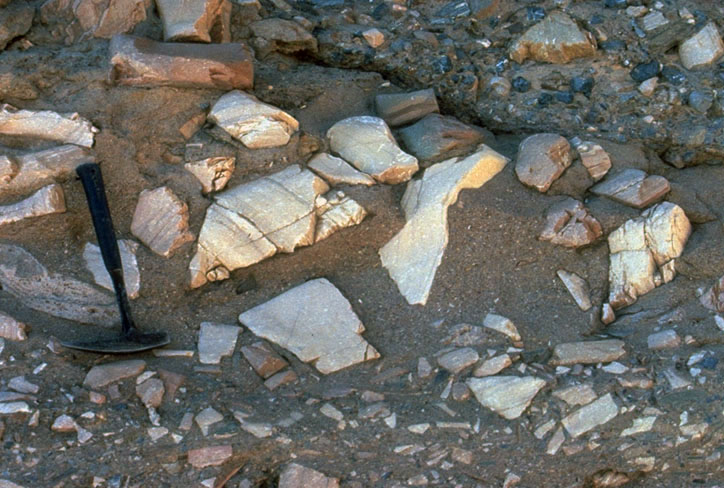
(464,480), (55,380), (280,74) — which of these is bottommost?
(464,480)

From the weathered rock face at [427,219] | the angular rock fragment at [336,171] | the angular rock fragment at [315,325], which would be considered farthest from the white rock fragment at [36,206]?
the weathered rock face at [427,219]

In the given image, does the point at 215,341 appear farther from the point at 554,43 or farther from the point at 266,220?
the point at 554,43

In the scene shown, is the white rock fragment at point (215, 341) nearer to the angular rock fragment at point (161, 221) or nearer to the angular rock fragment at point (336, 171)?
the angular rock fragment at point (161, 221)

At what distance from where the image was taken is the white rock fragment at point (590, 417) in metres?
2.44

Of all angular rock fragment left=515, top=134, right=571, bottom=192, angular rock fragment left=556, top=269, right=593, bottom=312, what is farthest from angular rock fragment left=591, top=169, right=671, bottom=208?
angular rock fragment left=556, top=269, right=593, bottom=312

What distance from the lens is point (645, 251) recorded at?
282 cm

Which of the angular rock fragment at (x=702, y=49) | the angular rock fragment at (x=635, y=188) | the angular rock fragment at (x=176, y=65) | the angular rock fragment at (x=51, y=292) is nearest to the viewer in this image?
the angular rock fragment at (x=51, y=292)

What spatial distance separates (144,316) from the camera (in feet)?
8.95

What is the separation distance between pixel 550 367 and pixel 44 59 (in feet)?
6.63

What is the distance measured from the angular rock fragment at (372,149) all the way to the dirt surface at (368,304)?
5 cm

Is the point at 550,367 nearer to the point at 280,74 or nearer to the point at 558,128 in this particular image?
the point at 558,128

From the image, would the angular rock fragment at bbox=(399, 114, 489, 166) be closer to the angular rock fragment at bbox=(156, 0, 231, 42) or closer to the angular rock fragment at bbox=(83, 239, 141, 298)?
the angular rock fragment at bbox=(156, 0, 231, 42)

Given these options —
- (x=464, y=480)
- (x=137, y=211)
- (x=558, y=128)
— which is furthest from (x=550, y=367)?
(x=137, y=211)

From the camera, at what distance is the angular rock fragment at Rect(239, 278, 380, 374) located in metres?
2.64
